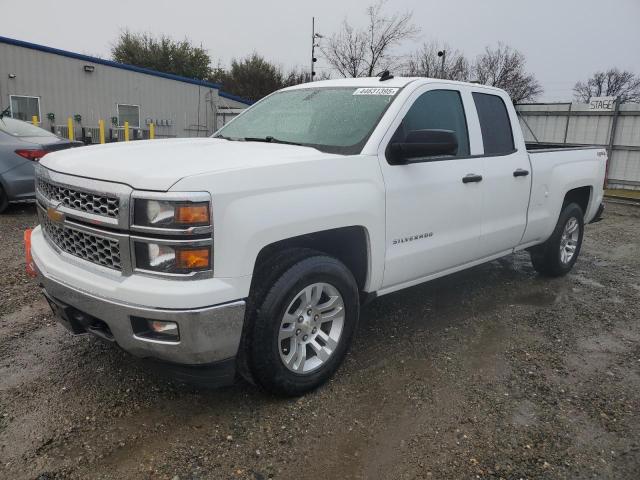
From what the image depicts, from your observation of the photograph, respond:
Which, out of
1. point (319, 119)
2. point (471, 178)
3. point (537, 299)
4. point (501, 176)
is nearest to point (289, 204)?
point (319, 119)

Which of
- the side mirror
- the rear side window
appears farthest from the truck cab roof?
the side mirror

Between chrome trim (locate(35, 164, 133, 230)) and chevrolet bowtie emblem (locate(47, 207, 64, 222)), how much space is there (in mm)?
21

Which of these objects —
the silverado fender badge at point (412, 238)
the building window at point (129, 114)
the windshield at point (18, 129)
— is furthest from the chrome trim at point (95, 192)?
the building window at point (129, 114)

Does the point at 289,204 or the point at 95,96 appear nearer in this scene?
the point at 289,204

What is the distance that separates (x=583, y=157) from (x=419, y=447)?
166 inches

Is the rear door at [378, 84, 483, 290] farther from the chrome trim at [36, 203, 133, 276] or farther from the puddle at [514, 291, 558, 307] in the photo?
the chrome trim at [36, 203, 133, 276]

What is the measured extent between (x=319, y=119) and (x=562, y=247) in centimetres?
344

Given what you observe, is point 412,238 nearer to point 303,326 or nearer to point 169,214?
point 303,326

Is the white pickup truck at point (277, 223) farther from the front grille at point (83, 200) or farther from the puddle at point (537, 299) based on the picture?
the puddle at point (537, 299)

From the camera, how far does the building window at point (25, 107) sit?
1992 centimetres

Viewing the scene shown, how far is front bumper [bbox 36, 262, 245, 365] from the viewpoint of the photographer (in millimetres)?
2428

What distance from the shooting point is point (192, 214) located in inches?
94.7

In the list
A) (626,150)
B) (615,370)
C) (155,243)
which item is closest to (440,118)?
(615,370)

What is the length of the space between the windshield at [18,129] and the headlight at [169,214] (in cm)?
658
